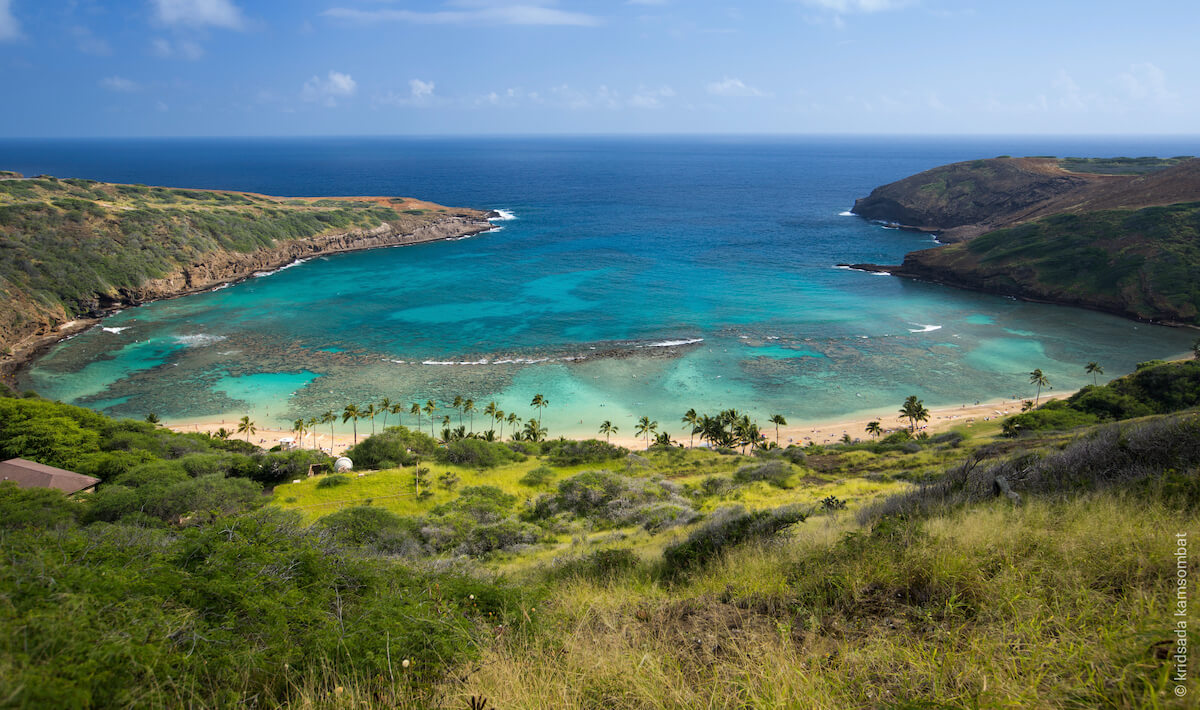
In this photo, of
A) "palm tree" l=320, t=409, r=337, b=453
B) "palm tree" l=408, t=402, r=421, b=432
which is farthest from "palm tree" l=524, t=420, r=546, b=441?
"palm tree" l=320, t=409, r=337, b=453

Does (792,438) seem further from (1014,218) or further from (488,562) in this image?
(1014,218)

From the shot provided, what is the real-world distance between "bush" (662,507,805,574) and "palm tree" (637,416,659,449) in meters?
24.0

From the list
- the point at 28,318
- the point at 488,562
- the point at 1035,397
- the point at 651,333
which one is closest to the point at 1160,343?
the point at 1035,397

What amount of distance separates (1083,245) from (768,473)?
64220 millimetres

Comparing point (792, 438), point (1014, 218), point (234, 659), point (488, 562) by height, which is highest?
point (1014, 218)

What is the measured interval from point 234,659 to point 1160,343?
221 ft

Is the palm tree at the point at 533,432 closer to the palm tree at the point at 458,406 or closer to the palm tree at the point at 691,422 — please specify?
the palm tree at the point at 458,406

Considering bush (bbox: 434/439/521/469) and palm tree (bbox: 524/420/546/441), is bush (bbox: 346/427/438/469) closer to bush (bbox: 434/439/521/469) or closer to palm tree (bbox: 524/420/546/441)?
bush (bbox: 434/439/521/469)

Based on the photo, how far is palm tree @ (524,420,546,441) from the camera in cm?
3556

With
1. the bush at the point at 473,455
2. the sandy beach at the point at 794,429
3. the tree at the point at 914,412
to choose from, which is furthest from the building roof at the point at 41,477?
the tree at the point at 914,412

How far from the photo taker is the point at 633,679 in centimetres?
439

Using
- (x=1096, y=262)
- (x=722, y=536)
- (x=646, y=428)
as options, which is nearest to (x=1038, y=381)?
(x=646, y=428)

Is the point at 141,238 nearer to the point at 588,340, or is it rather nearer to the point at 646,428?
the point at 588,340

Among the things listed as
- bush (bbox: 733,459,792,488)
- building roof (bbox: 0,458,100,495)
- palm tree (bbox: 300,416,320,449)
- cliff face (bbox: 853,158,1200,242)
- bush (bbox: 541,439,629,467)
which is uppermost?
cliff face (bbox: 853,158,1200,242)
